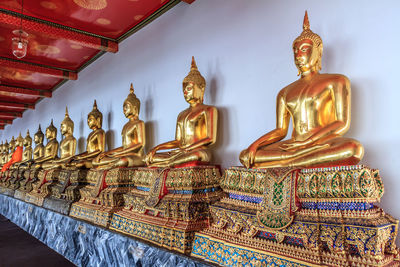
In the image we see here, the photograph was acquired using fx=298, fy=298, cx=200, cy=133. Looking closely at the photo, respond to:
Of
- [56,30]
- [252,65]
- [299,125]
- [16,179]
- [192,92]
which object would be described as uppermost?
[56,30]

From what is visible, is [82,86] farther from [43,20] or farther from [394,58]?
[394,58]

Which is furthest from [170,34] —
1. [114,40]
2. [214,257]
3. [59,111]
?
[59,111]

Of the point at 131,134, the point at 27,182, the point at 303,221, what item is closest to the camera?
the point at 303,221

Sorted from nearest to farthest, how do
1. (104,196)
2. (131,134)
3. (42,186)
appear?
1. (104,196)
2. (131,134)
3. (42,186)

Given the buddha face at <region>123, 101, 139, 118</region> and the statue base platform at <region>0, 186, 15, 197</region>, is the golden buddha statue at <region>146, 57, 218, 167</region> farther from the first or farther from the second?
the statue base platform at <region>0, 186, 15, 197</region>

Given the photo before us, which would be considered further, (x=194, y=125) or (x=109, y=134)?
(x=109, y=134)

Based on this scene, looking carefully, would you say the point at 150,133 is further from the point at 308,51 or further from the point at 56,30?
the point at 308,51

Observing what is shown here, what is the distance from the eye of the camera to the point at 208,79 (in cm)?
299

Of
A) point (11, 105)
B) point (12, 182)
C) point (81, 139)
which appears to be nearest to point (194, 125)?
point (81, 139)

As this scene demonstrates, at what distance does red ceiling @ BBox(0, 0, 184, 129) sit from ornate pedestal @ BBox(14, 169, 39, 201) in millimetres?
1925

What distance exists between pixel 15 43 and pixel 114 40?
163 centimetres

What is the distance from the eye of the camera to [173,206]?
218 centimetres

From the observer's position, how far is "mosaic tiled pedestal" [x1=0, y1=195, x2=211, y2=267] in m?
2.10

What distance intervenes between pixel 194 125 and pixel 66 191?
211 centimetres
